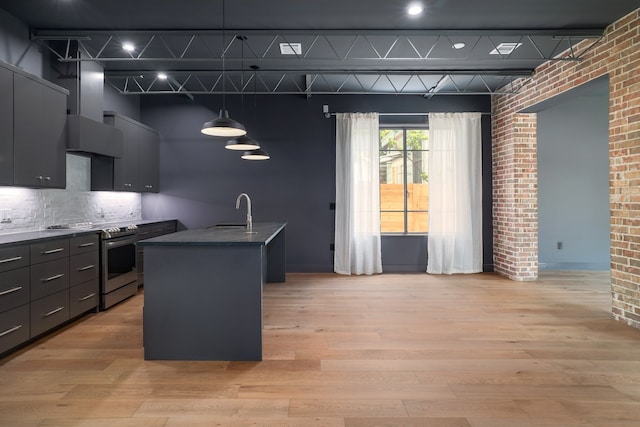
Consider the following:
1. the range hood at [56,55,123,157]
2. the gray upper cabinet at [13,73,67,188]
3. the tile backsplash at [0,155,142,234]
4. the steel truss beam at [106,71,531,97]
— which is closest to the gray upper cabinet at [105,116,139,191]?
the range hood at [56,55,123,157]

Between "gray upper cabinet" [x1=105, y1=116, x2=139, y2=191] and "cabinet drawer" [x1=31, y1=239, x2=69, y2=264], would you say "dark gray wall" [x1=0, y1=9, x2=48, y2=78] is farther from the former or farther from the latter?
"cabinet drawer" [x1=31, y1=239, x2=69, y2=264]

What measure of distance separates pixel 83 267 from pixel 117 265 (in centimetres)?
55

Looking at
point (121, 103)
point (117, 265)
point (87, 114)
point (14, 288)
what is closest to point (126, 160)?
point (87, 114)

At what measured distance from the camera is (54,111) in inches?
141

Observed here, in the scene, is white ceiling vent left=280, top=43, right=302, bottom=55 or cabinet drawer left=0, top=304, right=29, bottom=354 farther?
white ceiling vent left=280, top=43, right=302, bottom=55

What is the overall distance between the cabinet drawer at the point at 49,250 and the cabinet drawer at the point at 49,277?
4 centimetres

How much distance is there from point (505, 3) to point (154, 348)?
14.4ft

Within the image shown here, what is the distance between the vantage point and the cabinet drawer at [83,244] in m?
3.41

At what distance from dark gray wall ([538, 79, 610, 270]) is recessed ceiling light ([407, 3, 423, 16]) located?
3966mm

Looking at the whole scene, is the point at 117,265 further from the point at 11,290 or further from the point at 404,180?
the point at 404,180

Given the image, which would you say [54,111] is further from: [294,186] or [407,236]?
[407,236]

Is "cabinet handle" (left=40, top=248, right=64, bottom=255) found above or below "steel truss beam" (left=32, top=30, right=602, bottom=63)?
below

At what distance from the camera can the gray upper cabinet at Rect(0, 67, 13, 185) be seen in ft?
9.68

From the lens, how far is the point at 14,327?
8.91ft
